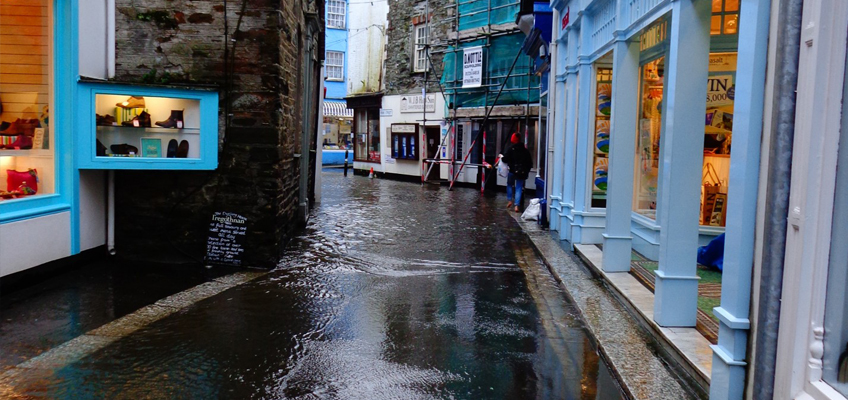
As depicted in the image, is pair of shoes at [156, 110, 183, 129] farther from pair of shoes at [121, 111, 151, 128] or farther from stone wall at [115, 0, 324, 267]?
stone wall at [115, 0, 324, 267]

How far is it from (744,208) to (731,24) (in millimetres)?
5468

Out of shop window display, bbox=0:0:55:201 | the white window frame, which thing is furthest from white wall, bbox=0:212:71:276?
the white window frame

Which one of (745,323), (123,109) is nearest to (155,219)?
(123,109)

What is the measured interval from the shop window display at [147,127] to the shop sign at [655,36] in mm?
5717

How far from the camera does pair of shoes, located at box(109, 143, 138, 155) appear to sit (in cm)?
832

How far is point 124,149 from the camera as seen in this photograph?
27.5 feet

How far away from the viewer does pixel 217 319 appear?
637cm

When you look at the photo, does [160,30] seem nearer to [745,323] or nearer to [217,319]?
[217,319]

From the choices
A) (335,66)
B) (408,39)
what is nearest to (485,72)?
(408,39)

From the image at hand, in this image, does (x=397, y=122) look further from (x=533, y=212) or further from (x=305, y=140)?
(x=305, y=140)

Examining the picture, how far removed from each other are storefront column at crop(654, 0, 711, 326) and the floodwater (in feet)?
2.85

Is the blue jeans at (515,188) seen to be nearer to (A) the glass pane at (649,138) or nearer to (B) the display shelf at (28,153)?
(A) the glass pane at (649,138)

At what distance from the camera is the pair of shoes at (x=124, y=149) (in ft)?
27.3

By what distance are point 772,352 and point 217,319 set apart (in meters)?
4.65
